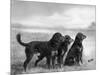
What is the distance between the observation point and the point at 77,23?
309cm

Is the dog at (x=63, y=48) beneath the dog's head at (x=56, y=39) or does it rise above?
beneath

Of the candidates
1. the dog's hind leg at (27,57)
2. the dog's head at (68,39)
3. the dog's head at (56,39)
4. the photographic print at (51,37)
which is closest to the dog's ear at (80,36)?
the photographic print at (51,37)

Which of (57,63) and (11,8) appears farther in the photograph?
(57,63)

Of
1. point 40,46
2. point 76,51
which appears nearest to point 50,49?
point 40,46

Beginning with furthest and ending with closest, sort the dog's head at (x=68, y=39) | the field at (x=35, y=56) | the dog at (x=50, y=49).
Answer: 1. the dog's head at (x=68, y=39)
2. the dog at (x=50, y=49)
3. the field at (x=35, y=56)

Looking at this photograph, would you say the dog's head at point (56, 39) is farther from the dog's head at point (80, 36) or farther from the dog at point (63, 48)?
the dog's head at point (80, 36)

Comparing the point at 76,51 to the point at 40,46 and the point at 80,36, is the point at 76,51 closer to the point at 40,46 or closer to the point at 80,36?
the point at 80,36

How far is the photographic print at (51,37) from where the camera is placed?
2783 millimetres

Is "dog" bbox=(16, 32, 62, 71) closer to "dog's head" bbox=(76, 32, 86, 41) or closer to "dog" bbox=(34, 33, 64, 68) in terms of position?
"dog" bbox=(34, 33, 64, 68)

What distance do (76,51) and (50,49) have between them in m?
0.42

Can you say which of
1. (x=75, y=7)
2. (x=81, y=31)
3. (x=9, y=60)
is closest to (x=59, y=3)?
(x=75, y=7)

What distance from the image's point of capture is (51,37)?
2.93 meters
